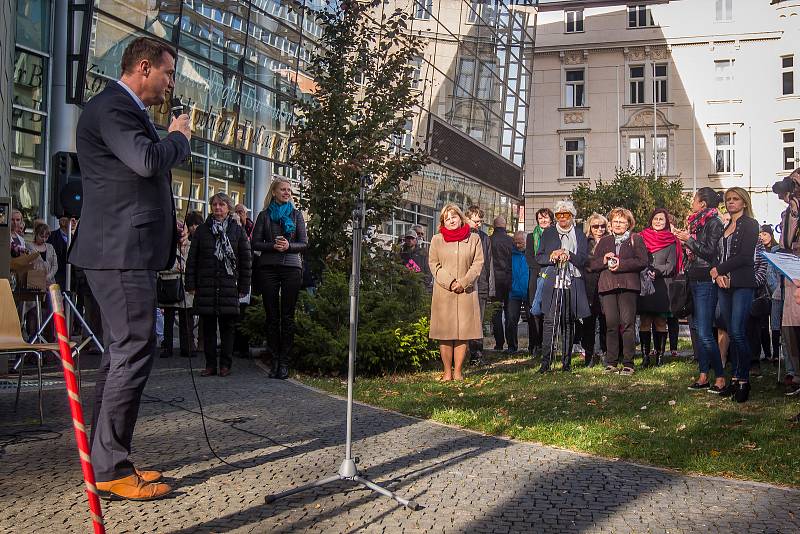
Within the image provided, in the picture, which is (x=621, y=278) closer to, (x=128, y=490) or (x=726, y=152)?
(x=128, y=490)

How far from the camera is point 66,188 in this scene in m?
11.3

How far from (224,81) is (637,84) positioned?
4133cm

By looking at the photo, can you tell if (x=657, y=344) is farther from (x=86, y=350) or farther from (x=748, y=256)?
(x=86, y=350)

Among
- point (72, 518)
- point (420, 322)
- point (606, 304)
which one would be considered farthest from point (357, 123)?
point (72, 518)

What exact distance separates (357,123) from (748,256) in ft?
19.6

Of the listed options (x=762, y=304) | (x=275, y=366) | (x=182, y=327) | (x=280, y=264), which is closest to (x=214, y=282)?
(x=280, y=264)

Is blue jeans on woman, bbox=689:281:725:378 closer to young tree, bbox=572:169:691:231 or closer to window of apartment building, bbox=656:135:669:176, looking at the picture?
young tree, bbox=572:169:691:231

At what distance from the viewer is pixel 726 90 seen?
176 feet

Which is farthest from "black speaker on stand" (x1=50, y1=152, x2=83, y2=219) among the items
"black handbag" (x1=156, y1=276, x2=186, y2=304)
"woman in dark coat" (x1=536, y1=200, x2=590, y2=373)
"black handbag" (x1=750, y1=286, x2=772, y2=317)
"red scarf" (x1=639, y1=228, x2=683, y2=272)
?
"black handbag" (x1=750, y1=286, x2=772, y2=317)

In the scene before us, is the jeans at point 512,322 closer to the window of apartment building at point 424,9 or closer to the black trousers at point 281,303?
the black trousers at point 281,303

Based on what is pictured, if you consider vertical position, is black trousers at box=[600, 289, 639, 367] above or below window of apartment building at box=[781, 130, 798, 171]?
below

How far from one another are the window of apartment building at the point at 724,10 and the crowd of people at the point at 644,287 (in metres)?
46.2

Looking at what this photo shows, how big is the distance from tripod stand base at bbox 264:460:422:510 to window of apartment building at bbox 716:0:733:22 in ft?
181

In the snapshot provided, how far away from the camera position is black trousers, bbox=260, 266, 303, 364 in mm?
10211
